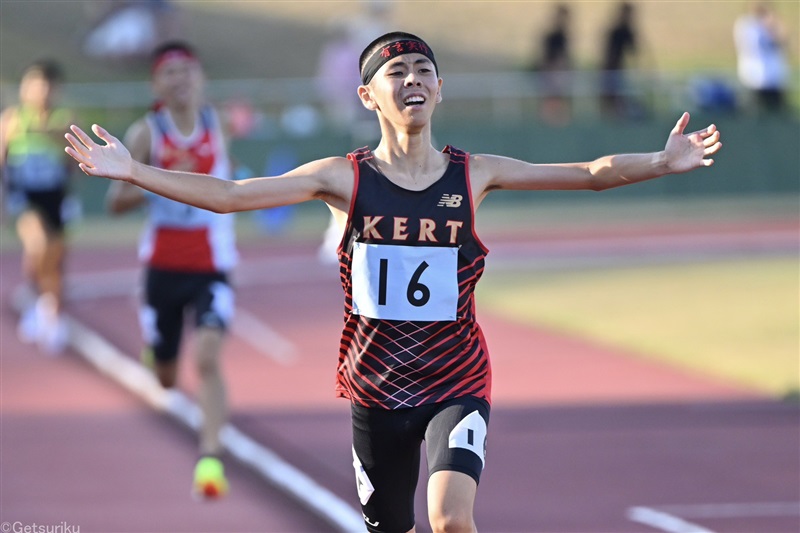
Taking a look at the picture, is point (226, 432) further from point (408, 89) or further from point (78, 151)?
point (78, 151)

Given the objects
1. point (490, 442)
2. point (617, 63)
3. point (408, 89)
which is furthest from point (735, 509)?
point (617, 63)

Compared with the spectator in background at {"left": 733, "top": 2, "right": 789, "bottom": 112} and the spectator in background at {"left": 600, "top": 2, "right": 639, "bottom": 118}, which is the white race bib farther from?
the spectator in background at {"left": 600, "top": 2, "right": 639, "bottom": 118}

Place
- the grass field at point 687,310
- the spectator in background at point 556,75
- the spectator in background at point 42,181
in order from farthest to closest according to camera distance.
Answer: the spectator in background at point 556,75 < the spectator in background at point 42,181 < the grass field at point 687,310

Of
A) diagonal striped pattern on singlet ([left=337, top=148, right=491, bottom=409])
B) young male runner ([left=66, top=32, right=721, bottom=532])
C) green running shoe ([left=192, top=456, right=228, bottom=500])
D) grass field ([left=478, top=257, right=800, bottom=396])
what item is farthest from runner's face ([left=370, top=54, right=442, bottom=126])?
grass field ([left=478, top=257, right=800, bottom=396])

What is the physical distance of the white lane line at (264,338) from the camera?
45.9 ft

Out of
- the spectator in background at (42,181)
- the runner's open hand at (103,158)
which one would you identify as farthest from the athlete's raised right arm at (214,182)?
the spectator in background at (42,181)

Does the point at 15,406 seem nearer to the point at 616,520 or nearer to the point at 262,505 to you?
the point at 262,505

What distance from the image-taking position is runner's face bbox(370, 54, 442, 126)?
5.80m

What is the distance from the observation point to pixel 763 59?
27766 millimetres

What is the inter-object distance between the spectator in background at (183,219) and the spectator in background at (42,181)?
4.95 m

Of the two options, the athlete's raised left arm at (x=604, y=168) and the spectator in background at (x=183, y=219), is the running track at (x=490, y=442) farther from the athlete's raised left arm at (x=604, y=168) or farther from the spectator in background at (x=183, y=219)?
the athlete's raised left arm at (x=604, y=168)

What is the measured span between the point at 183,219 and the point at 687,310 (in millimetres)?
8243

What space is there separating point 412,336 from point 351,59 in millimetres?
19564

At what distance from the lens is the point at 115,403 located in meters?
12.0
